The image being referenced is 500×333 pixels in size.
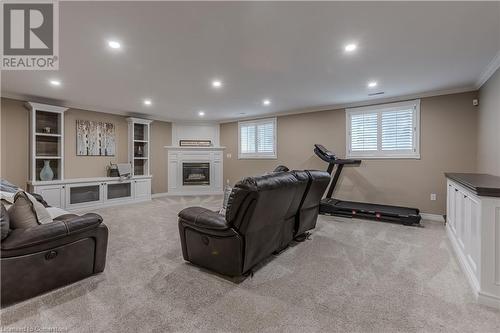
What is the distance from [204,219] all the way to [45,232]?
51.8 inches

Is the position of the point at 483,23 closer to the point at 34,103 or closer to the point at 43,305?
the point at 43,305

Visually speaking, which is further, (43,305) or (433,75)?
(433,75)

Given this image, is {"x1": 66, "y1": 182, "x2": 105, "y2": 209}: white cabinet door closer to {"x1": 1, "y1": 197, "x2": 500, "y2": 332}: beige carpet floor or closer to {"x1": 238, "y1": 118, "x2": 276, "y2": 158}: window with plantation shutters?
{"x1": 1, "y1": 197, "x2": 500, "y2": 332}: beige carpet floor

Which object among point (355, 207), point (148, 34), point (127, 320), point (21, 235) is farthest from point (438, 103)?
point (21, 235)

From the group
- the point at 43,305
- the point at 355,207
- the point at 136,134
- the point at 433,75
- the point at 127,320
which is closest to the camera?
the point at 127,320

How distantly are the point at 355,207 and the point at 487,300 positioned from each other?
2.79 meters

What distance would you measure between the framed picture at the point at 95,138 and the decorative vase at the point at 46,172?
0.70 metres

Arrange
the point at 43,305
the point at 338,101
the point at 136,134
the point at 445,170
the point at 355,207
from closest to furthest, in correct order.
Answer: the point at 43,305, the point at 445,170, the point at 355,207, the point at 338,101, the point at 136,134

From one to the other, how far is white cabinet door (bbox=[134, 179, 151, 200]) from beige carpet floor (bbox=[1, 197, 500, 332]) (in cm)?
333

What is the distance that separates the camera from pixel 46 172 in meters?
4.90

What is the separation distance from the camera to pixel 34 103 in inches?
184

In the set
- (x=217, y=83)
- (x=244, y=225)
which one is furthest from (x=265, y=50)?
(x=244, y=225)

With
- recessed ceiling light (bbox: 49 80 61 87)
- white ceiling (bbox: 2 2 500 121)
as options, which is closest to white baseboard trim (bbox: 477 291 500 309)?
white ceiling (bbox: 2 2 500 121)

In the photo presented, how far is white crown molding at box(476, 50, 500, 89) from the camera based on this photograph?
9.64ft
